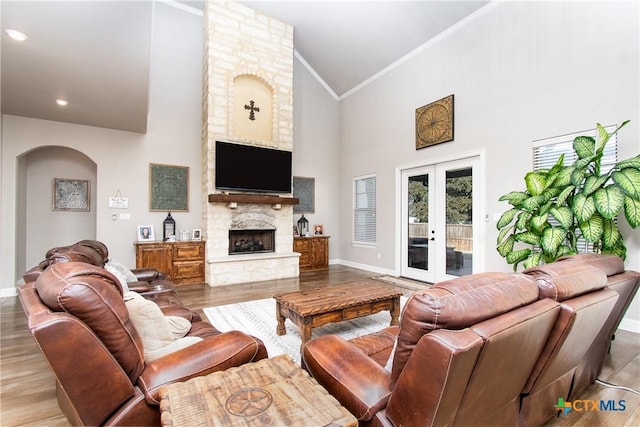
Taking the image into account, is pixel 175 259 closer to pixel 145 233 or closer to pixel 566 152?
pixel 145 233

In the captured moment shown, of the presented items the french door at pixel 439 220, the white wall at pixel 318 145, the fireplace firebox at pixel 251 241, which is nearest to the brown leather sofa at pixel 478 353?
the french door at pixel 439 220

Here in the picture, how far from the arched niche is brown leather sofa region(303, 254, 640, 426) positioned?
16.4 ft

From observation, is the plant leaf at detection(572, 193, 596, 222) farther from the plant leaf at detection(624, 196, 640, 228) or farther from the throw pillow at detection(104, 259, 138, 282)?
the throw pillow at detection(104, 259, 138, 282)

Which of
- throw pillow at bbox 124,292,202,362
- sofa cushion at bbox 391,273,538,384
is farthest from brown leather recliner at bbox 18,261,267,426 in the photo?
sofa cushion at bbox 391,273,538,384

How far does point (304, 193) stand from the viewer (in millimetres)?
7105

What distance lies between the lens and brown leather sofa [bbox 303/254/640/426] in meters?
0.95

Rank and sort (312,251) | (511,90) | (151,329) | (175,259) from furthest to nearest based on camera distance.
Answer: (312,251)
(175,259)
(511,90)
(151,329)

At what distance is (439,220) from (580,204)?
8.29 ft

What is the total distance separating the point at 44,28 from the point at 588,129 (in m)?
5.42

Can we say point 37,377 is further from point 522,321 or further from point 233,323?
point 522,321

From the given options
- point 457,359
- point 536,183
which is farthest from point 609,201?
point 457,359

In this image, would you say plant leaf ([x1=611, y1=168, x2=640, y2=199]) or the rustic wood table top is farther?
the rustic wood table top

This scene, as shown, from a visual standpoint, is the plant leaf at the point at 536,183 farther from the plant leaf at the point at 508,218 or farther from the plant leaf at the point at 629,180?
the plant leaf at the point at 629,180

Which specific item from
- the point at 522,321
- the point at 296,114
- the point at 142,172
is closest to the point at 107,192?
the point at 142,172
